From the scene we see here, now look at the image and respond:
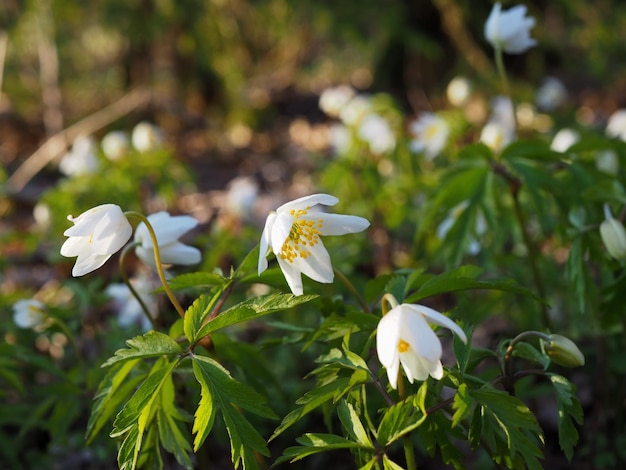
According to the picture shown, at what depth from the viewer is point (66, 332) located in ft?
6.11

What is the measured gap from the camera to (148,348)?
4.04 feet

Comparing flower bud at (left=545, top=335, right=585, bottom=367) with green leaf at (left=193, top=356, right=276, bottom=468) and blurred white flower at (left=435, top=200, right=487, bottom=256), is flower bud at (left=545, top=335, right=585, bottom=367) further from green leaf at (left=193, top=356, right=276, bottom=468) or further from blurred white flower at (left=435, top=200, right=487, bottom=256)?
blurred white flower at (left=435, top=200, right=487, bottom=256)

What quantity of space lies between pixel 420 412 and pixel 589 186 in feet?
3.17

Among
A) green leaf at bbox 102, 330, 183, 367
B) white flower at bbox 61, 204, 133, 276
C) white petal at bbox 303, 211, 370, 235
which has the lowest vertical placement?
green leaf at bbox 102, 330, 183, 367

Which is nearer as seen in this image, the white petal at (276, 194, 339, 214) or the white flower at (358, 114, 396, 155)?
the white petal at (276, 194, 339, 214)

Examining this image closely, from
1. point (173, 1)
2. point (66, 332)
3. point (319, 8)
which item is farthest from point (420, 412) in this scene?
point (173, 1)

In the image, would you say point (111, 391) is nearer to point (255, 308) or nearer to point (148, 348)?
point (148, 348)

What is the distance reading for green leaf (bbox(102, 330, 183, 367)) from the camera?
121 cm

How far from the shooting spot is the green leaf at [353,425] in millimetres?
1169

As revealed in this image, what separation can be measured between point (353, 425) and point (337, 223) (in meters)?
0.40

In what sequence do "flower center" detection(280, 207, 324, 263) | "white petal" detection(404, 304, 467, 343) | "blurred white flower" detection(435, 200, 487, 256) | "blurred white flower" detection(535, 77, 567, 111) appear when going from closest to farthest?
"white petal" detection(404, 304, 467, 343) → "flower center" detection(280, 207, 324, 263) → "blurred white flower" detection(435, 200, 487, 256) → "blurred white flower" detection(535, 77, 567, 111)

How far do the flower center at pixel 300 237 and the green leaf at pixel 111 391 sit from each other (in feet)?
1.33

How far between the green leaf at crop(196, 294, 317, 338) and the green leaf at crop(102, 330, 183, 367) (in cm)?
6

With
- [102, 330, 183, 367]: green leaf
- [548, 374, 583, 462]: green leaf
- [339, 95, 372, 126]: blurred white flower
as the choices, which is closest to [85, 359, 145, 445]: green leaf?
[102, 330, 183, 367]: green leaf
